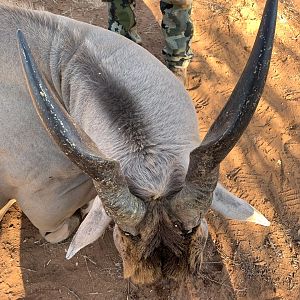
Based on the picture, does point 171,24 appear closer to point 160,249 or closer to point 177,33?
point 177,33

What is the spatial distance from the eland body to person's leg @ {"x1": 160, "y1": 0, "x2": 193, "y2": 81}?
1.83 meters

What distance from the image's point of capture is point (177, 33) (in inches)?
299

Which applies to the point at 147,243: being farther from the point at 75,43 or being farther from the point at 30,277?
the point at 30,277

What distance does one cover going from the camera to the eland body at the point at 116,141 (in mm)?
3852

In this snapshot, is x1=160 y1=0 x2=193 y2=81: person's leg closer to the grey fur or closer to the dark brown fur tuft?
the grey fur

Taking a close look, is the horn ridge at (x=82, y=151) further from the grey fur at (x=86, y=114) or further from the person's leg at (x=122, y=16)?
the person's leg at (x=122, y=16)

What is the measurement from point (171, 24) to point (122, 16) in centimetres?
77

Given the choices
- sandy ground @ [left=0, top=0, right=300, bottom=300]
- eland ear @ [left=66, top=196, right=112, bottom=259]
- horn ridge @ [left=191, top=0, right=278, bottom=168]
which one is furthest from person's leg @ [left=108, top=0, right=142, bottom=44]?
horn ridge @ [left=191, top=0, right=278, bottom=168]

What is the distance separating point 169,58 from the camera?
7.85 metres

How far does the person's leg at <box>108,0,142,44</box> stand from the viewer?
25.3 ft

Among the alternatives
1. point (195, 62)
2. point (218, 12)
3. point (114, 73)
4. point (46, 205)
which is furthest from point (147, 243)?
point (218, 12)

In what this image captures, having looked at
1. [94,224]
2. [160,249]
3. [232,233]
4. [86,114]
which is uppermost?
[86,114]

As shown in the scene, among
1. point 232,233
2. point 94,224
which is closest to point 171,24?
point 232,233

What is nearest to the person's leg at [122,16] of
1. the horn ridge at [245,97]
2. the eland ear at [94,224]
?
the eland ear at [94,224]
